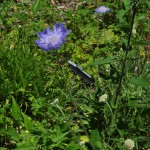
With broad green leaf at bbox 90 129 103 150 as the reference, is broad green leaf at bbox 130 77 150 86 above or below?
above

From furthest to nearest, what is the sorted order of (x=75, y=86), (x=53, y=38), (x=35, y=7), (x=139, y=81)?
1. (x=35, y=7)
2. (x=75, y=86)
3. (x=53, y=38)
4. (x=139, y=81)

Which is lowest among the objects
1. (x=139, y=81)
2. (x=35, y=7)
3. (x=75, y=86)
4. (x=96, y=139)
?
(x=96, y=139)

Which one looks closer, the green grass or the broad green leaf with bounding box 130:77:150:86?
the broad green leaf with bounding box 130:77:150:86

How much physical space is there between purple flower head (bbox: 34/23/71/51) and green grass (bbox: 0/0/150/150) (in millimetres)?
179

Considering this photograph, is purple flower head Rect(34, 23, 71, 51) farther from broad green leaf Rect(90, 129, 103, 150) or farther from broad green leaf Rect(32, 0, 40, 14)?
broad green leaf Rect(32, 0, 40, 14)

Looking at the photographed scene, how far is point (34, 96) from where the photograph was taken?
108 inches

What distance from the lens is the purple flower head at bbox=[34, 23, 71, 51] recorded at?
6.86 feet

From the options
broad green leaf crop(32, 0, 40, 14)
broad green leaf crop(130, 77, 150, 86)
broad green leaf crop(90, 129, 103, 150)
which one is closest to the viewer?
broad green leaf crop(130, 77, 150, 86)

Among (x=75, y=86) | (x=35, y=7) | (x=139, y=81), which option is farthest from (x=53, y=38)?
(x=35, y=7)

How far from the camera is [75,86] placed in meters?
2.85

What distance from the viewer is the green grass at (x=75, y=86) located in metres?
2.16

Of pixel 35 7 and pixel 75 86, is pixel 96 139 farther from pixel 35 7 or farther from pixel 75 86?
pixel 35 7

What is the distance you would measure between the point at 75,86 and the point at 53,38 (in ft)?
2.38

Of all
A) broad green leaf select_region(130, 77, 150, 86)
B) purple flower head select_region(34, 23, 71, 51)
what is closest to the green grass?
broad green leaf select_region(130, 77, 150, 86)
